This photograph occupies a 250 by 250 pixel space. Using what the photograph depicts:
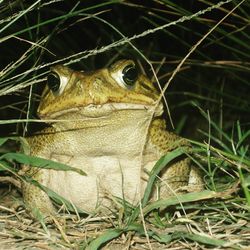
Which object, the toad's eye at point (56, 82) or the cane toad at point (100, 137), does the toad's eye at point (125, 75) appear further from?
the toad's eye at point (56, 82)

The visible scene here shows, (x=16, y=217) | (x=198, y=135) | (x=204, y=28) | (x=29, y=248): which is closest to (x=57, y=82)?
(x=16, y=217)

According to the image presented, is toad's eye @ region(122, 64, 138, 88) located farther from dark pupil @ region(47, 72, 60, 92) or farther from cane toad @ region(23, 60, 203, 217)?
dark pupil @ region(47, 72, 60, 92)

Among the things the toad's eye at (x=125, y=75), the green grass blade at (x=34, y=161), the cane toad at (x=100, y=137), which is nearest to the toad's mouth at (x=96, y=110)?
the cane toad at (x=100, y=137)

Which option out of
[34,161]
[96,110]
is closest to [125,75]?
[96,110]

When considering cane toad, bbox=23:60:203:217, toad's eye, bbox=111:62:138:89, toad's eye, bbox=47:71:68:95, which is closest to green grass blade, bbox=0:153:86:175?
cane toad, bbox=23:60:203:217

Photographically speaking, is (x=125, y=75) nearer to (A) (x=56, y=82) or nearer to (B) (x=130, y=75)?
(B) (x=130, y=75)

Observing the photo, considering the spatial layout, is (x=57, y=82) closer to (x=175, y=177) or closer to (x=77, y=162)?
(x=77, y=162)

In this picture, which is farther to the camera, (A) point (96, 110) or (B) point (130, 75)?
(B) point (130, 75)

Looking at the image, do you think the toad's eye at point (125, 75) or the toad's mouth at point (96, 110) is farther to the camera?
the toad's eye at point (125, 75)
